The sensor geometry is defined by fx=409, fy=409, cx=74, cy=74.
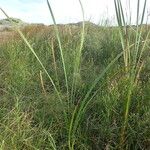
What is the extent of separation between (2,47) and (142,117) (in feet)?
10.7

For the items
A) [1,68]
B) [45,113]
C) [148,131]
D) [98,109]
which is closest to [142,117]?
[148,131]

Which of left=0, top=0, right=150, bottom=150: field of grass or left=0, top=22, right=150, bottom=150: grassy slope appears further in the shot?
left=0, top=22, right=150, bottom=150: grassy slope

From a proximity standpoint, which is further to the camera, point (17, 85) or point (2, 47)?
point (2, 47)

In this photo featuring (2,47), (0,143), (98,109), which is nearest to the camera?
(0,143)

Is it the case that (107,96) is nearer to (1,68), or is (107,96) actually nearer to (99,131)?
(99,131)

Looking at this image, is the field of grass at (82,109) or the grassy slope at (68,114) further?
the grassy slope at (68,114)

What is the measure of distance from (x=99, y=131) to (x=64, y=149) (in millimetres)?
327

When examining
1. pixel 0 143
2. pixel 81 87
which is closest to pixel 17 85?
pixel 81 87

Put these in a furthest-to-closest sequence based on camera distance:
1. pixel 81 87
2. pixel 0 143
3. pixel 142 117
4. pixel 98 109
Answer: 1. pixel 81 87
2. pixel 98 109
3. pixel 142 117
4. pixel 0 143

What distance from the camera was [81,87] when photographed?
415cm

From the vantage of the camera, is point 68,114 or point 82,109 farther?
point 82,109

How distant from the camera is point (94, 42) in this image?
6.04m

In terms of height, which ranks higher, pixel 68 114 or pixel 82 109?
pixel 68 114

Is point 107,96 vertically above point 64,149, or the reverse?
point 107,96
